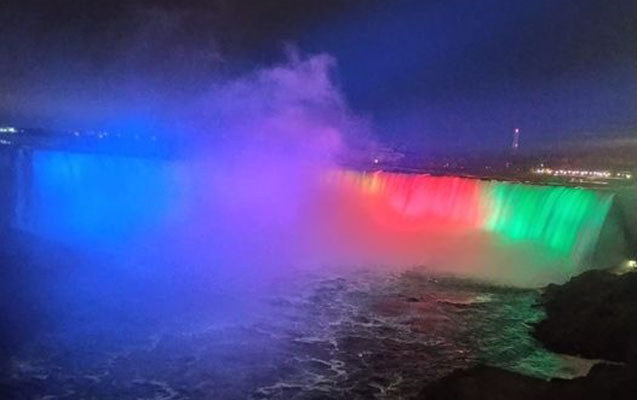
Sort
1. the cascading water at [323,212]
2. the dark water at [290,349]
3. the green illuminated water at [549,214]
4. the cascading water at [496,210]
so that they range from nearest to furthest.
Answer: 1. the dark water at [290,349]
2. the green illuminated water at [549,214]
3. the cascading water at [496,210]
4. the cascading water at [323,212]

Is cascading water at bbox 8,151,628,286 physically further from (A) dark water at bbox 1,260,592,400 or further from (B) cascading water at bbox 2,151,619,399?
(A) dark water at bbox 1,260,592,400

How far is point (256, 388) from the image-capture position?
469 inches

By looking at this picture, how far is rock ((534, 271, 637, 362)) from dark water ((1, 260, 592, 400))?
1.83ft

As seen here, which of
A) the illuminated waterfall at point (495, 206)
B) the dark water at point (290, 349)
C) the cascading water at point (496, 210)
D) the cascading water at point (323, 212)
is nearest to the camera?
the dark water at point (290, 349)

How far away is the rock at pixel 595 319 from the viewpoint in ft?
42.4

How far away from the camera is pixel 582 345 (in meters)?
13.5

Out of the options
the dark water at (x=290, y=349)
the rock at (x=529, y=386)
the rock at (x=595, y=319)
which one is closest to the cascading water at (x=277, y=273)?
the dark water at (x=290, y=349)

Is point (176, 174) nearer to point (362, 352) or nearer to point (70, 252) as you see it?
point (70, 252)

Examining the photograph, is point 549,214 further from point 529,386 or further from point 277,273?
point 529,386

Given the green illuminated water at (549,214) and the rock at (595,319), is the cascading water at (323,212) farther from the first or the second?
the rock at (595,319)

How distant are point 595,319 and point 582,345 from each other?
0.73 metres

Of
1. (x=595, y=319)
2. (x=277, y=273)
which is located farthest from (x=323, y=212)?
(x=595, y=319)

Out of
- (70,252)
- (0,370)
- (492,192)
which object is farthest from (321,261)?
(0,370)

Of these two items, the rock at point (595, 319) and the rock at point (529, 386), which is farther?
the rock at point (595, 319)
